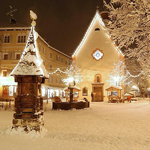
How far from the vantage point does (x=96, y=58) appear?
31.5 meters

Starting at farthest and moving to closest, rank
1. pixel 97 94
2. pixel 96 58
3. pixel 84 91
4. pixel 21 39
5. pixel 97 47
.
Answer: pixel 21 39
pixel 96 58
pixel 97 47
pixel 84 91
pixel 97 94

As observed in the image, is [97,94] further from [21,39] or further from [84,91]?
[21,39]

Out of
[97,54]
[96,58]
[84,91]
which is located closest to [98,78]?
[84,91]

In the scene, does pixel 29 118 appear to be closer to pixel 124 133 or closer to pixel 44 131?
pixel 44 131

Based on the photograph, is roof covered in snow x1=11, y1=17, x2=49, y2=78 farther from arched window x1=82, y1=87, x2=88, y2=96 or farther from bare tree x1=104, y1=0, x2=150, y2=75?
arched window x1=82, y1=87, x2=88, y2=96

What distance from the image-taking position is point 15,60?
34.4 m

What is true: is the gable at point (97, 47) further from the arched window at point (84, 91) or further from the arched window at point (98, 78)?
the arched window at point (84, 91)

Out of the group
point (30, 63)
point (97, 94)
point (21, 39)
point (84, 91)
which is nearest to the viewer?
point (30, 63)

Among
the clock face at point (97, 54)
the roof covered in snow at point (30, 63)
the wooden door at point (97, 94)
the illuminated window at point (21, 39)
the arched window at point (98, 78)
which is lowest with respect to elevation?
the wooden door at point (97, 94)

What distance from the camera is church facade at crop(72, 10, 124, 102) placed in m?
30.7

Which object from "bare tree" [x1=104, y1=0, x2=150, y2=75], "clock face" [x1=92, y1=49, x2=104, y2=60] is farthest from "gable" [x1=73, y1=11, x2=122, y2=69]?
"bare tree" [x1=104, y1=0, x2=150, y2=75]

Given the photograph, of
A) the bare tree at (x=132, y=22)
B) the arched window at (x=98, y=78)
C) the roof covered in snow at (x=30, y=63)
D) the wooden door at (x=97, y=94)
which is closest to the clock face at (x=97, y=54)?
the arched window at (x=98, y=78)

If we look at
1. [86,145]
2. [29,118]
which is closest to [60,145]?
[86,145]

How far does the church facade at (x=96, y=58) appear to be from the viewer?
30.7 meters
